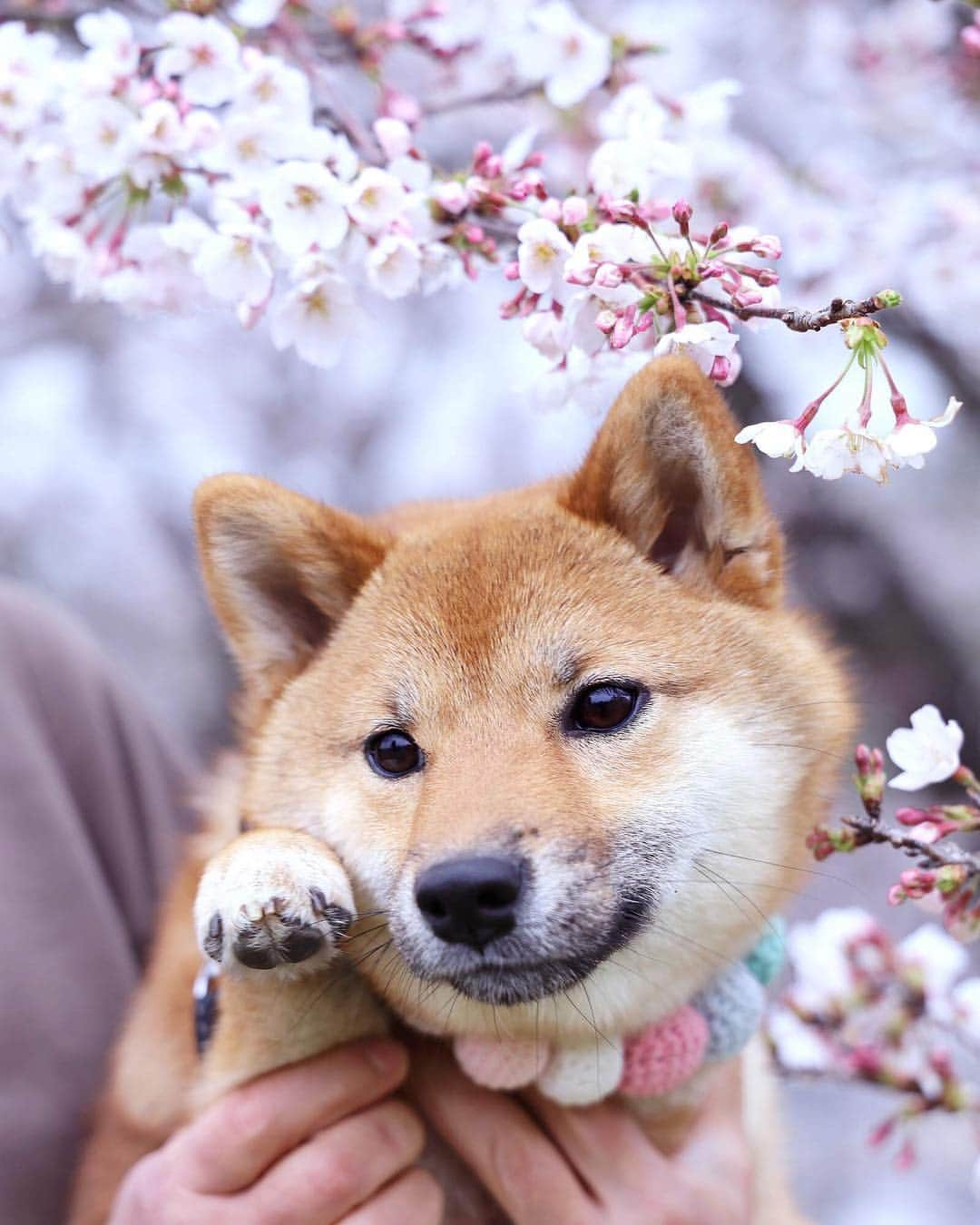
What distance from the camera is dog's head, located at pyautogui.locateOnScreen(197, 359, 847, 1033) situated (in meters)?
1.73

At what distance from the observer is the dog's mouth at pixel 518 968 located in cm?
171

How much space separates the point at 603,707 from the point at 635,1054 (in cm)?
60

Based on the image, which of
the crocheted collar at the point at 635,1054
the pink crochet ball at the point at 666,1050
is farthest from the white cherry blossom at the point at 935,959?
the pink crochet ball at the point at 666,1050

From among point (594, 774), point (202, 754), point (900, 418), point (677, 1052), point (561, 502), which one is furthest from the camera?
point (202, 754)

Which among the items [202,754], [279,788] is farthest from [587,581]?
[202,754]

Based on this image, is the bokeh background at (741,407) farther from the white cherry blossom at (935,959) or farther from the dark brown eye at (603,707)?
the dark brown eye at (603,707)

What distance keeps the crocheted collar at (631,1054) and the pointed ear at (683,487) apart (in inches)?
27.1

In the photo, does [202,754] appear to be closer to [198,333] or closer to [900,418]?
[198,333]

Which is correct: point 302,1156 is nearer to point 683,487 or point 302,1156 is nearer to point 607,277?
point 683,487

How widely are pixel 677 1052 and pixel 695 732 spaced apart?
1.81ft

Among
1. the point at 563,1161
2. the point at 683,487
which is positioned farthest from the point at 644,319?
the point at 563,1161

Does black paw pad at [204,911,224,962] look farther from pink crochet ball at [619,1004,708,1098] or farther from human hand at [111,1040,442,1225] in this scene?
pink crochet ball at [619,1004,708,1098]

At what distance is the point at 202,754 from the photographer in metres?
5.83

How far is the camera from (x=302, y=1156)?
1989 mm
